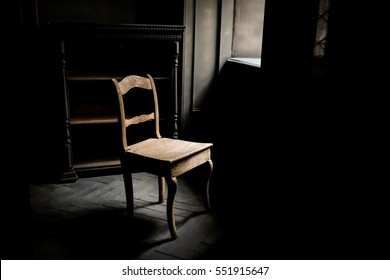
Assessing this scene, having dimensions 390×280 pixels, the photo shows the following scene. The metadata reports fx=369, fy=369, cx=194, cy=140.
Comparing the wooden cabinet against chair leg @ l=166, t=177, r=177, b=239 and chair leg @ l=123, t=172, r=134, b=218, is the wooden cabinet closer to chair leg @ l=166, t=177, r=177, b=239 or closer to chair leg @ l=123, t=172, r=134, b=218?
chair leg @ l=123, t=172, r=134, b=218

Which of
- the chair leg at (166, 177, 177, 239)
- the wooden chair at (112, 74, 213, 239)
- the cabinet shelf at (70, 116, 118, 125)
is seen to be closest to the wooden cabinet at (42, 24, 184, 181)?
the cabinet shelf at (70, 116, 118, 125)

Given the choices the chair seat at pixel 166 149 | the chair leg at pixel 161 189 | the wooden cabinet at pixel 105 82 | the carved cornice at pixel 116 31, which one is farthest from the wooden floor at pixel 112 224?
the carved cornice at pixel 116 31

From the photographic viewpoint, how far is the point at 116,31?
116 inches

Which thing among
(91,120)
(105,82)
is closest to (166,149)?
(91,120)

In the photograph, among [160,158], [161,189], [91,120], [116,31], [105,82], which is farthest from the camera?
[105,82]

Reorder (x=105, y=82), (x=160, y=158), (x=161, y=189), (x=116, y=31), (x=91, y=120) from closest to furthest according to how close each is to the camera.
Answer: (x=160, y=158) < (x=161, y=189) < (x=116, y=31) < (x=91, y=120) < (x=105, y=82)

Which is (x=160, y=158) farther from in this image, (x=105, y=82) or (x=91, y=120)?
(x=105, y=82)

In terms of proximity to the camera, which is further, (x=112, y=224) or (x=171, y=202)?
(x=112, y=224)

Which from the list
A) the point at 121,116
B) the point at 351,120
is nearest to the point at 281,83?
the point at 351,120

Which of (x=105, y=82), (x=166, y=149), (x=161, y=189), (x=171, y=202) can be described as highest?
(x=105, y=82)

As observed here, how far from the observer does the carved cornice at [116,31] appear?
110 inches

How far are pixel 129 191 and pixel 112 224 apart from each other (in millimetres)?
248

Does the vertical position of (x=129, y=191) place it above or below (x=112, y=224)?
above

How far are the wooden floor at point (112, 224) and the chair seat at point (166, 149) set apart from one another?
501 millimetres
